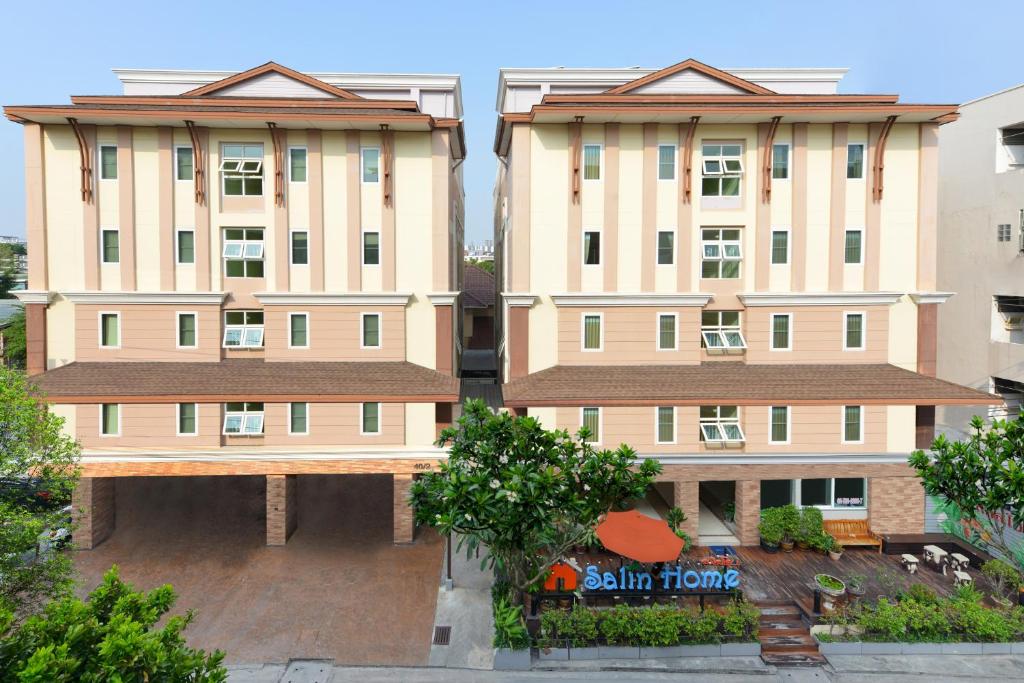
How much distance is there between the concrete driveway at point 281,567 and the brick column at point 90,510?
0.70 m

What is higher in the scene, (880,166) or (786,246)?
(880,166)

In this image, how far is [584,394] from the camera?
24.3 m

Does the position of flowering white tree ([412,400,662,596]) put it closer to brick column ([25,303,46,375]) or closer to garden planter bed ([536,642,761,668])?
garden planter bed ([536,642,761,668])

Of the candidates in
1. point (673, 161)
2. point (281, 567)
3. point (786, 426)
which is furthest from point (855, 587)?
point (281, 567)

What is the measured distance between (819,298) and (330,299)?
67.4 ft

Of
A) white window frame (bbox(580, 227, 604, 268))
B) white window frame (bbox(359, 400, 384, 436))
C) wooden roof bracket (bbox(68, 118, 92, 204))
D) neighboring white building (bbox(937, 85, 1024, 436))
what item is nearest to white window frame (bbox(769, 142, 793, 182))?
white window frame (bbox(580, 227, 604, 268))

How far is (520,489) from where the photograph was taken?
1606cm

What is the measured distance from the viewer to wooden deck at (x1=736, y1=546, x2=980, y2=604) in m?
22.1

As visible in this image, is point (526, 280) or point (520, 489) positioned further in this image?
point (526, 280)

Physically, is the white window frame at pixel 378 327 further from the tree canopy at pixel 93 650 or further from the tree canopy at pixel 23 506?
the tree canopy at pixel 93 650

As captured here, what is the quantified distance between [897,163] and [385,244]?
72.4 ft

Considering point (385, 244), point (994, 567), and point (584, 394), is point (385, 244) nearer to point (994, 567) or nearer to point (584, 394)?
point (584, 394)

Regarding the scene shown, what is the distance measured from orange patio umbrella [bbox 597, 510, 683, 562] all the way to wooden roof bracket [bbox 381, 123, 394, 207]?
15.7 metres

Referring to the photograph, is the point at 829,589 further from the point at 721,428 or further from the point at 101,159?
the point at 101,159
